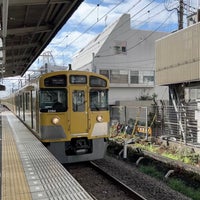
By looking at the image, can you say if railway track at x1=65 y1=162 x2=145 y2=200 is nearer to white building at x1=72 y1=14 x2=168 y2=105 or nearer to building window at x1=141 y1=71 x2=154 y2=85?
white building at x1=72 y1=14 x2=168 y2=105

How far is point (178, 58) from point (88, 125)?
635cm

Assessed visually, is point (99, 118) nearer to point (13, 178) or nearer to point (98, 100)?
point (98, 100)

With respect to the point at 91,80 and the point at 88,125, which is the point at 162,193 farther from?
the point at 91,80

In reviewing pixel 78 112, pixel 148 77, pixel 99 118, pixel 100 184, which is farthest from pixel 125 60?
pixel 100 184

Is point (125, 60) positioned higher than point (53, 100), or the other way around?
point (125, 60)

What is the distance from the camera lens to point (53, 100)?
8477mm

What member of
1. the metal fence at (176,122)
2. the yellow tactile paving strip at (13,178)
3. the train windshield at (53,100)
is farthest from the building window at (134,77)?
the yellow tactile paving strip at (13,178)

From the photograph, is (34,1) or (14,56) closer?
(34,1)

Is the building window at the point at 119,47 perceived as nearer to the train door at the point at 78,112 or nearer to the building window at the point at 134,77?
the building window at the point at 134,77

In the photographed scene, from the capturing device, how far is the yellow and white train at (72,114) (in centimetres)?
835

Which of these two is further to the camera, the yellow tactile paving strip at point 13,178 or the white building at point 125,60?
the white building at point 125,60

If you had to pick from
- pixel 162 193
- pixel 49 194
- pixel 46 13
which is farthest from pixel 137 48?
pixel 49 194

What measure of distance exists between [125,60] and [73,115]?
22007mm

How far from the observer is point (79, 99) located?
8828mm
